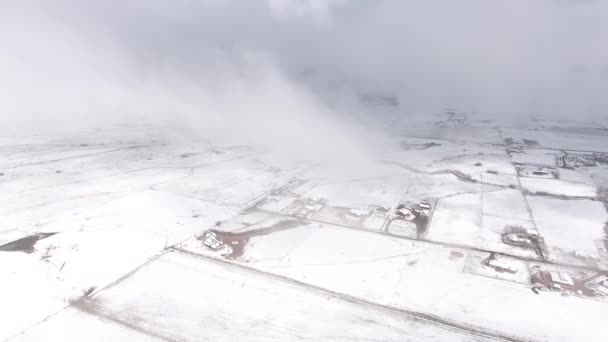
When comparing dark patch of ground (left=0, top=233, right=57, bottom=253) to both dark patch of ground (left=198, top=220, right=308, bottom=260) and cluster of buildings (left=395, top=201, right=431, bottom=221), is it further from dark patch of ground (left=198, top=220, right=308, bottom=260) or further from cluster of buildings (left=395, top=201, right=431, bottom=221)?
cluster of buildings (left=395, top=201, right=431, bottom=221)

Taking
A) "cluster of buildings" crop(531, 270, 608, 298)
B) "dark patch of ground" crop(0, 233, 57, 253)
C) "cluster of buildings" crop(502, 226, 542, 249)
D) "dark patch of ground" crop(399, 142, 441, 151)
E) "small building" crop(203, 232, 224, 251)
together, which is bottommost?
"dark patch of ground" crop(0, 233, 57, 253)

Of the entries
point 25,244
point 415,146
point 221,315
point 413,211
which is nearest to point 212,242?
point 221,315

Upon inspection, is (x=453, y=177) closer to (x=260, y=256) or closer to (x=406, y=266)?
(x=406, y=266)

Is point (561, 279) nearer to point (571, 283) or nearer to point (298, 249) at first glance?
point (571, 283)

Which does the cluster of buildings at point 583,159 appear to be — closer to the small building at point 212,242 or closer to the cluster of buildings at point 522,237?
the cluster of buildings at point 522,237

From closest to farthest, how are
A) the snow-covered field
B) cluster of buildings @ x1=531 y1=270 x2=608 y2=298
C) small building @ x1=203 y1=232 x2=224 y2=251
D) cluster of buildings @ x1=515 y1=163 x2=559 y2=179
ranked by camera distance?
the snow-covered field
cluster of buildings @ x1=531 y1=270 x2=608 y2=298
small building @ x1=203 y1=232 x2=224 y2=251
cluster of buildings @ x1=515 y1=163 x2=559 y2=179

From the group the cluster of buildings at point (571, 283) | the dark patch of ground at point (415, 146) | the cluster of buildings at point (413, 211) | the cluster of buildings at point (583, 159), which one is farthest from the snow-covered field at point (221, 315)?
the cluster of buildings at point (583, 159)

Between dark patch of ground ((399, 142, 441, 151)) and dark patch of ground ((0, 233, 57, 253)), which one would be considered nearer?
dark patch of ground ((0, 233, 57, 253))

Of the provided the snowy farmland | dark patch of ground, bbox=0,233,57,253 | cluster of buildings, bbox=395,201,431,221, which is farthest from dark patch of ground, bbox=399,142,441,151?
dark patch of ground, bbox=0,233,57,253
